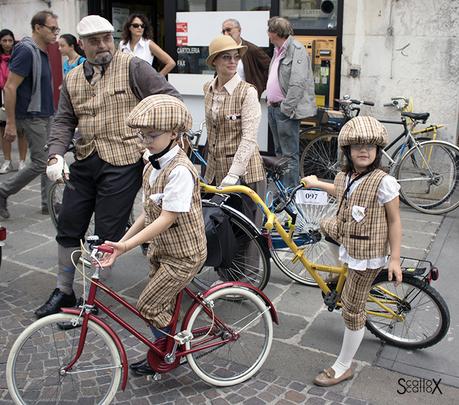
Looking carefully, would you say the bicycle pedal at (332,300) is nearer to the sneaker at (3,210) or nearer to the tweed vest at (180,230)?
the tweed vest at (180,230)

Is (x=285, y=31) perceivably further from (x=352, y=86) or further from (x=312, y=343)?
(x=312, y=343)

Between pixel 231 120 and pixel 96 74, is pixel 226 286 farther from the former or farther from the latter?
pixel 96 74

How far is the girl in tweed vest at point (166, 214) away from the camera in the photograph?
2.83 meters

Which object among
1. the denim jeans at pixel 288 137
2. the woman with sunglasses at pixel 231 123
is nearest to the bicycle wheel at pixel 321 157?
the denim jeans at pixel 288 137

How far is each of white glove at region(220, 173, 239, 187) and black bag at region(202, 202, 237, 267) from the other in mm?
306

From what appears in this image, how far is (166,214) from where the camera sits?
2840 millimetres

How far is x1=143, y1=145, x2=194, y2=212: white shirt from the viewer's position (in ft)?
9.31

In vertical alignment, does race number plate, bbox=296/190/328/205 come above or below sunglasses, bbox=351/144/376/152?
below

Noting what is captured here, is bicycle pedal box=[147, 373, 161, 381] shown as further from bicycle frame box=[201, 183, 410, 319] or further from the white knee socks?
bicycle frame box=[201, 183, 410, 319]

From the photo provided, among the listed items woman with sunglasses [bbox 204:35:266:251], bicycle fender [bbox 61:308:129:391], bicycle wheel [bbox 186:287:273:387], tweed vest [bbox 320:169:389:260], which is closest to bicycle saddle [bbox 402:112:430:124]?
woman with sunglasses [bbox 204:35:266:251]

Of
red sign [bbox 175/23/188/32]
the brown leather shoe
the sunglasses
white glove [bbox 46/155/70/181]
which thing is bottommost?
the brown leather shoe

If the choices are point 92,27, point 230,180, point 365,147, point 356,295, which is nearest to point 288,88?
point 230,180

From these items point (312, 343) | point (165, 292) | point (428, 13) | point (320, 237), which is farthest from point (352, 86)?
point (165, 292)

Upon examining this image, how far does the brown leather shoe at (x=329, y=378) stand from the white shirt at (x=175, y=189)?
125cm
